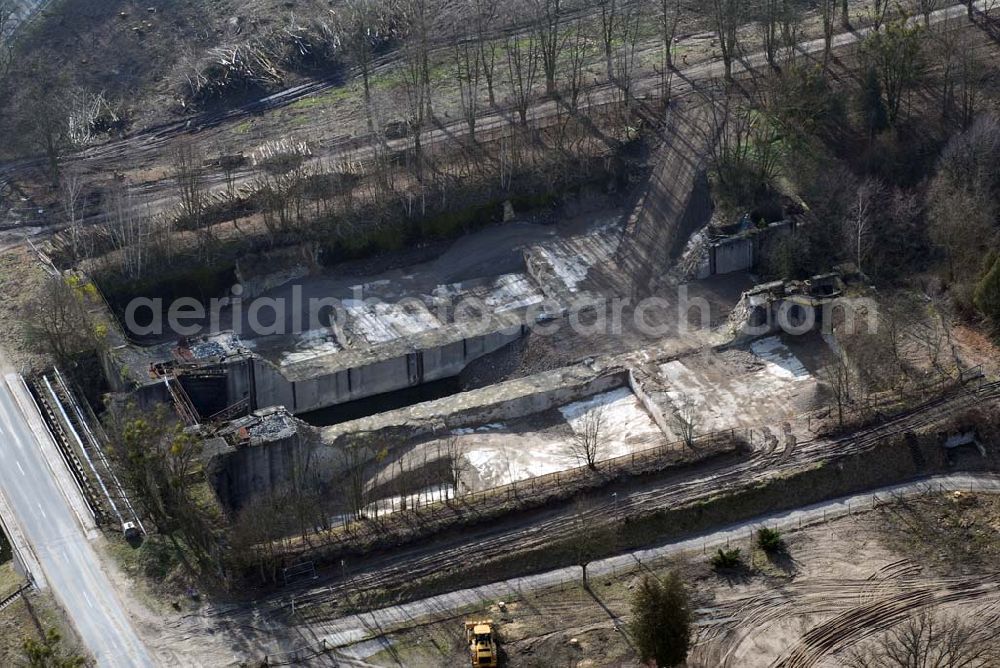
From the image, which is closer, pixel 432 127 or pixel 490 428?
pixel 490 428

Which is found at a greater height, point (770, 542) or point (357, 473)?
point (357, 473)

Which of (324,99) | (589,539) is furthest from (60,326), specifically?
(589,539)

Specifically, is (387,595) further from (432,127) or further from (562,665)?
(432,127)

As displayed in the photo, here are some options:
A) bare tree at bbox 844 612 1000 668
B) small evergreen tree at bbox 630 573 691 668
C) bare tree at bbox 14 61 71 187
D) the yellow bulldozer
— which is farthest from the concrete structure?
bare tree at bbox 844 612 1000 668

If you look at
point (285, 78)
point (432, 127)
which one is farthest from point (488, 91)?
point (285, 78)

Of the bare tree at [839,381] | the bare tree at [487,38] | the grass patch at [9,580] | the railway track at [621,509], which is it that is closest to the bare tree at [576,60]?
the bare tree at [487,38]

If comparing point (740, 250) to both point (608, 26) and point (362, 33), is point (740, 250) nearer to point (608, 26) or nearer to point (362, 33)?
point (608, 26)
